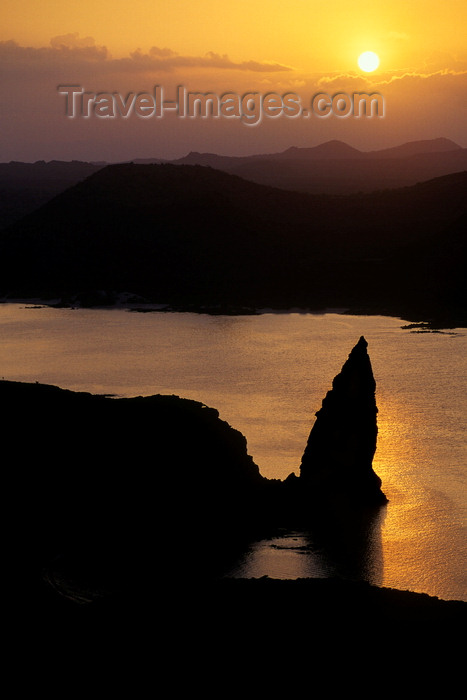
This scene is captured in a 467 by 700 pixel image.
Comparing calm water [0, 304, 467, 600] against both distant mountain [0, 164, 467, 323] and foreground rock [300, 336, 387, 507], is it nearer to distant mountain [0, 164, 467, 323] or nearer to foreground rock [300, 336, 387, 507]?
foreground rock [300, 336, 387, 507]

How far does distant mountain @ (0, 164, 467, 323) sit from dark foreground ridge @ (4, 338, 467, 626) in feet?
272

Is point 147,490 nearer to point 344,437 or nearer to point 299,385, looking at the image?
point 344,437

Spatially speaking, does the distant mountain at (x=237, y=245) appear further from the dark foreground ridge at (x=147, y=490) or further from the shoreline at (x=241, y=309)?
the dark foreground ridge at (x=147, y=490)

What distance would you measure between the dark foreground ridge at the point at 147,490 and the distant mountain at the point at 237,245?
82.9 m

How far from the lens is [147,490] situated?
28.6 m

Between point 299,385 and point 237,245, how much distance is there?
8798 cm

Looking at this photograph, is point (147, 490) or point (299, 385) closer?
point (147, 490)

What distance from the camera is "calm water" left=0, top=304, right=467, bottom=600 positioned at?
99.7 ft

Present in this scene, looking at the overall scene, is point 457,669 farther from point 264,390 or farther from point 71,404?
point 264,390

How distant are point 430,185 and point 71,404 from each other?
15087 centimetres

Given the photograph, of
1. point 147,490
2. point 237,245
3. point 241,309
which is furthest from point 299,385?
point 237,245

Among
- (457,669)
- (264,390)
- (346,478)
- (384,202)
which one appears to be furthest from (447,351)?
(384,202)

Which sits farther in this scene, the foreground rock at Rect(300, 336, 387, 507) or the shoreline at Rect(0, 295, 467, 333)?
the shoreline at Rect(0, 295, 467, 333)

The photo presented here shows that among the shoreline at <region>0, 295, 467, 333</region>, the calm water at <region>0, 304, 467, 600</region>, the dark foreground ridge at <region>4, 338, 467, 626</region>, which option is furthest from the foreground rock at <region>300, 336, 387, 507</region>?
the shoreline at <region>0, 295, 467, 333</region>
